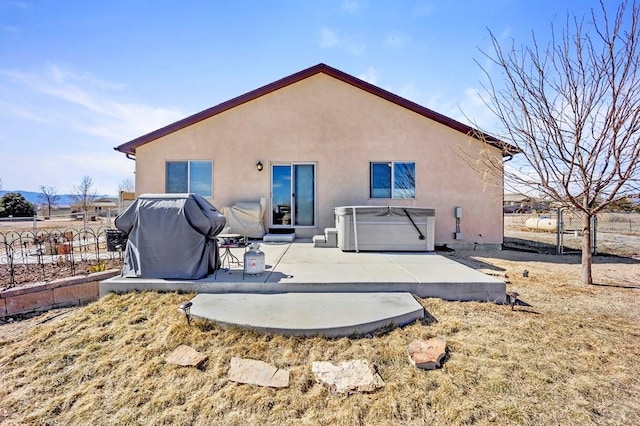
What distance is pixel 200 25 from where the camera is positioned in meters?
7.93

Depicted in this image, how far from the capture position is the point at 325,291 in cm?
405

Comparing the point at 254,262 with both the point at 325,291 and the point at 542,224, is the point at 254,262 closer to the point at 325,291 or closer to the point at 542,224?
the point at 325,291

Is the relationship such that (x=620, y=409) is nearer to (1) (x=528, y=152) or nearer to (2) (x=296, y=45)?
(1) (x=528, y=152)

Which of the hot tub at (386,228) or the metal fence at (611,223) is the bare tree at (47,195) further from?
the metal fence at (611,223)

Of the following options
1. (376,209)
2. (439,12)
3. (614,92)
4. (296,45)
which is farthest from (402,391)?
(296,45)

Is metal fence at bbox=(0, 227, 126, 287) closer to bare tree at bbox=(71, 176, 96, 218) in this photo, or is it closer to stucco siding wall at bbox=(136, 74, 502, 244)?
stucco siding wall at bbox=(136, 74, 502, 244)

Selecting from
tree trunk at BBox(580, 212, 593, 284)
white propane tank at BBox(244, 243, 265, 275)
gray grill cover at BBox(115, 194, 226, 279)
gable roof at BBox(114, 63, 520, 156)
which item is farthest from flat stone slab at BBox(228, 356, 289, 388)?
gable roof at BBox(114, 63, 520, 156)

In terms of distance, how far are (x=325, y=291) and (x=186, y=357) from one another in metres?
1.90

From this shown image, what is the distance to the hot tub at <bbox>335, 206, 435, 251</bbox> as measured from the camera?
6473 mm

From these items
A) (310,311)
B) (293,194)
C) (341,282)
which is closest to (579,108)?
(341,282)

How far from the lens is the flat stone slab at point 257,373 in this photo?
7.75 feet

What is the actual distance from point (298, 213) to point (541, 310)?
20.1 ft

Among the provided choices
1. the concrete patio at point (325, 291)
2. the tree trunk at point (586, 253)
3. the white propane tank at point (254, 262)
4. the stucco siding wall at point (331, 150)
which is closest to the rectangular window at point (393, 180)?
the stucco siding wall at point (331, 150)

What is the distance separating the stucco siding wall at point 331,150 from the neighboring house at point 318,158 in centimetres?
3
